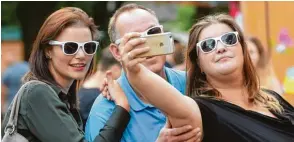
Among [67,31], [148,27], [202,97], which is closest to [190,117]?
[202,97]

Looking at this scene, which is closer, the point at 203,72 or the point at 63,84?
the point at 203,72

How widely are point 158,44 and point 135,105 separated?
2.79 feet

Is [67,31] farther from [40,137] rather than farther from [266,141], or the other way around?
[266,141]

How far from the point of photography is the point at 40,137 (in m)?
3.28

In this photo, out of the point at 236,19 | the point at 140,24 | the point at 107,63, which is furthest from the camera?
the point at 236,19

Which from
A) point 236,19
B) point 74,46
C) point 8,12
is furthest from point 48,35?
point 8,12

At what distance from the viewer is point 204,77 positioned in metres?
3.38

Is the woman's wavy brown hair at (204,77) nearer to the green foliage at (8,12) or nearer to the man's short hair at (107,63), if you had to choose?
the man's short hair at (107,63)

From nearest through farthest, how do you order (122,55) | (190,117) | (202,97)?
(122,55), (190,117), (202,97)

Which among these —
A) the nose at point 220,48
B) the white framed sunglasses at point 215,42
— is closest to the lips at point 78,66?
the white framed sunglasses at point 215,42

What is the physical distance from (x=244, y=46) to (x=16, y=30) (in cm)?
1343

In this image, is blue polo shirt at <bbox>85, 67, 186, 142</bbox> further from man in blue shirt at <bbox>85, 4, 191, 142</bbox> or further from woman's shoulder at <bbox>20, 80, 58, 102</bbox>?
woman's shoulder at <bbox>20, 80, 58, 102</bbox>

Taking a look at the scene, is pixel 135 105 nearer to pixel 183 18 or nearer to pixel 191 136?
pixel 191 136

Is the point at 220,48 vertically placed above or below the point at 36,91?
above
